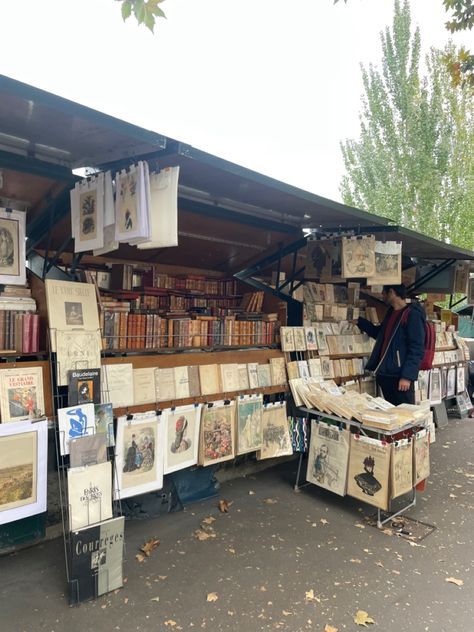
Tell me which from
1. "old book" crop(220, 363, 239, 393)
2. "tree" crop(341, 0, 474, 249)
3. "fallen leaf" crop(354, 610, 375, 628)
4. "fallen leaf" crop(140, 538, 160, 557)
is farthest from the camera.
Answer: "tree" crop(341, 0, 474, 249)

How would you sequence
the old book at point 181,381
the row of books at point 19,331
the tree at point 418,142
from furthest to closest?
the tree at point 418,142
the old book at point 181,381
the row of books at point 19,331

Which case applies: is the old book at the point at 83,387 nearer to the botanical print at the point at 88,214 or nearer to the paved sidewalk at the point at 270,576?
the botanical print at the point at 88,214

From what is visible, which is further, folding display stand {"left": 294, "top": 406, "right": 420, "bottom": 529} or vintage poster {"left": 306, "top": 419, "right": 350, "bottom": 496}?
vintage poster {"left": 306, "top": 419, "right": 350, "bottom": 496}

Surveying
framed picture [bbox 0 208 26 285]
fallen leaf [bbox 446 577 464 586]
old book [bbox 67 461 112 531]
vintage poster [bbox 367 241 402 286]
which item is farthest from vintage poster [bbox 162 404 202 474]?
vintage poster [bbox 367 241 402 286]

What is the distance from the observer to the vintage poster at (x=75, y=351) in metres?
2.80

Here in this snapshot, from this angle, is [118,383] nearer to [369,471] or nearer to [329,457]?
[329,457]

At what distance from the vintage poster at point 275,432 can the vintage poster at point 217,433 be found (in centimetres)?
42

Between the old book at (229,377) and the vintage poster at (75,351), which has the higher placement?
the vintage poster at (75,351)

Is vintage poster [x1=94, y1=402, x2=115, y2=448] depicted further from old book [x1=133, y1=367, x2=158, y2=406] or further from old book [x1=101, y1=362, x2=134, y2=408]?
old book [x1=133, y1=367, x2=158, y2=406]

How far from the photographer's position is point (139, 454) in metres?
3.29

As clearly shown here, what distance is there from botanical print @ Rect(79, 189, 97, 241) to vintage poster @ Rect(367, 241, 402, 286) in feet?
9.27

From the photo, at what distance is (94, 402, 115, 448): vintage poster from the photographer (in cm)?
278

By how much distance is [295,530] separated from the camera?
11.5 ft

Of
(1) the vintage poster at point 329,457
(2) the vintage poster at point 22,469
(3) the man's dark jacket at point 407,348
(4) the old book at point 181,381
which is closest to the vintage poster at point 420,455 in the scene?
(1) the vintage poster at point 329,457
